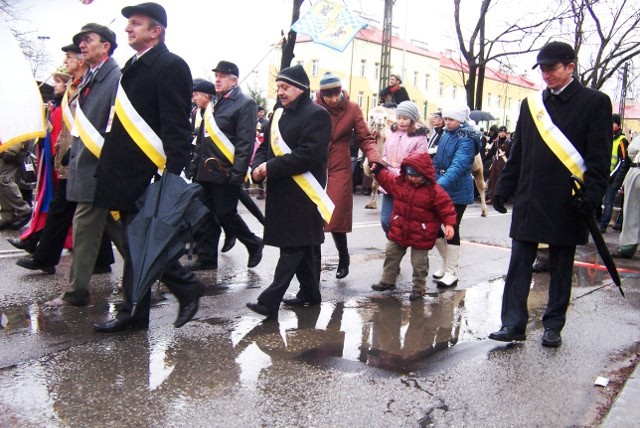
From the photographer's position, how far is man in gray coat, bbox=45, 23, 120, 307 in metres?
5.09

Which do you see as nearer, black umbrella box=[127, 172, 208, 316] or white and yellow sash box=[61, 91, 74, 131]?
black umbrella box=[127, 172, 208, 316]

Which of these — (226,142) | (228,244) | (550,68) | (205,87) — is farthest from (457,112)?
(228,244)

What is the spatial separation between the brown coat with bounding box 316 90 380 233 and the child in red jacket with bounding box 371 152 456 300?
1.16 ft

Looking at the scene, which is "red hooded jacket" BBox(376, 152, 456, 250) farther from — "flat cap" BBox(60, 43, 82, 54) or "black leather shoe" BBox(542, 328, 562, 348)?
"flat cap" BBox(60, 43, 82, 54)

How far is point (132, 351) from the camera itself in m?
4.24

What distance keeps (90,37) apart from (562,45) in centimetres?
329

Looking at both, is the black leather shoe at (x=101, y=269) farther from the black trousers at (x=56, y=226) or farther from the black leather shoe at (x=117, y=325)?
the black leather shoe at (x=117, y=325)

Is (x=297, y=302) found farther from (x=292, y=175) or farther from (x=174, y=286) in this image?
(x=174, y=286)

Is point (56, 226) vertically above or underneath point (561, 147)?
underneath

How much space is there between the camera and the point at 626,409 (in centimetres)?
361

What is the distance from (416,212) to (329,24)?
5.78 m

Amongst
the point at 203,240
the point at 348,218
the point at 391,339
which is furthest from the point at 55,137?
the point at 391,339

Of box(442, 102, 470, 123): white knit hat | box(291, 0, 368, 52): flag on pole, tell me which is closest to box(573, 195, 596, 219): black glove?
box(442, 102, 470, 123): white knit hat

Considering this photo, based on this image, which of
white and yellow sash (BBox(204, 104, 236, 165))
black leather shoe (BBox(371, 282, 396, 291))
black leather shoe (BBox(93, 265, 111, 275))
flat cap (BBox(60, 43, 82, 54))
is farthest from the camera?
white and yellow sash (BBox(204, 104, 236, 165))
